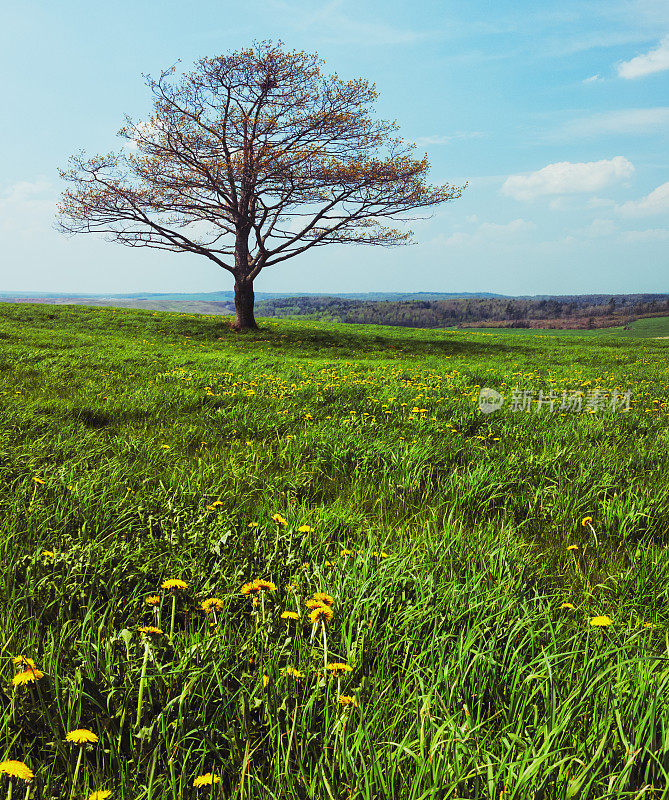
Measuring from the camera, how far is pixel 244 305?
21672 mm

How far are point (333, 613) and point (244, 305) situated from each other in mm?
21160

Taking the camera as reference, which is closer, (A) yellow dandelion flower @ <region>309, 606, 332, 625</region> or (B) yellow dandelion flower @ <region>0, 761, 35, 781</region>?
(B) yellow dandelion flower @ <region>0, 761, 35, 781</region>

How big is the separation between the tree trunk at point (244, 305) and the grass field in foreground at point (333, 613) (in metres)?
17.7

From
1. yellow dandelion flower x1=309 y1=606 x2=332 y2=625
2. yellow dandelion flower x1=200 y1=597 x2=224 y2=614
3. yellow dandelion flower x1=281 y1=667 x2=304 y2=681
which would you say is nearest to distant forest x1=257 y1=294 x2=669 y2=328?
yellow dandelion flower x1=200 y1=597 x2=224 y2=614

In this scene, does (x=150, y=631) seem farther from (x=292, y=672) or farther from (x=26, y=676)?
(x=292, y=672)

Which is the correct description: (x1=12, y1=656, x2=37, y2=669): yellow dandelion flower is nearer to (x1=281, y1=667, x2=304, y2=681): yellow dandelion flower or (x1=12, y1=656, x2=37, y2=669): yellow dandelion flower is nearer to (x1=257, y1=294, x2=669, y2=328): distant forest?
(x1=281, y1=667, x2=304, y2=681): yellow dandelion flower

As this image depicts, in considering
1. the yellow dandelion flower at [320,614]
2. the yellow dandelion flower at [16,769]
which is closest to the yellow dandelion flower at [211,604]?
the yellow dandelion flower at [320,614]

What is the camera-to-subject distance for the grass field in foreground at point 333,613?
1.16 m

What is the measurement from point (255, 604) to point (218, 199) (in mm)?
22101

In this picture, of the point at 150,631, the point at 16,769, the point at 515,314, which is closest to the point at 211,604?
the point at 150,631

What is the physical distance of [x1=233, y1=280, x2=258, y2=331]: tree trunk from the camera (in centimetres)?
2142

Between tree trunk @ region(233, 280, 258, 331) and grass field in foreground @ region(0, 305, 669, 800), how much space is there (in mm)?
17731

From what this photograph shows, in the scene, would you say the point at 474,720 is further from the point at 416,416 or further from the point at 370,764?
the point at 416,416

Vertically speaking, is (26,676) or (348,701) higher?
(26,676)
